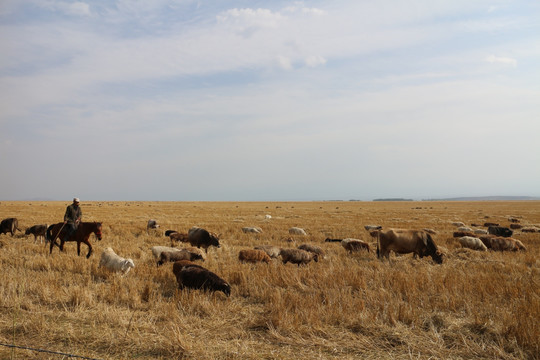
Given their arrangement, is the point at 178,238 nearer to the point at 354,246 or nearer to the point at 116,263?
the point at 116,263

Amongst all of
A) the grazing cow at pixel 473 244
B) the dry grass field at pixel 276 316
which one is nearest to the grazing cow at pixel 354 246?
the dry grass field at pixel 276 316

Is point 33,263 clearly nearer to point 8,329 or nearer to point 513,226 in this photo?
point 8,329

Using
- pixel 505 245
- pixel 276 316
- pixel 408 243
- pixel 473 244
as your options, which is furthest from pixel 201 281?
pixel 505 245

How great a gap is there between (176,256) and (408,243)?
8.50m

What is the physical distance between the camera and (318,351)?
450 cm

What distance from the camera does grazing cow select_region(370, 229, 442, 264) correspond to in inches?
453

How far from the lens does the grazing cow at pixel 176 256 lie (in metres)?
10.8

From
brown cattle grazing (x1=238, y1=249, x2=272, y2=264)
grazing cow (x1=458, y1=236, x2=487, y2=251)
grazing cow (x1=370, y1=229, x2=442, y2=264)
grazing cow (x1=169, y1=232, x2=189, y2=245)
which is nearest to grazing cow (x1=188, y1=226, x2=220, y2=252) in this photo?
grazing cow (x1=169, y1=232, x2=189, y2=245)

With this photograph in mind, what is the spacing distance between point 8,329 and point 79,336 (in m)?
1.28

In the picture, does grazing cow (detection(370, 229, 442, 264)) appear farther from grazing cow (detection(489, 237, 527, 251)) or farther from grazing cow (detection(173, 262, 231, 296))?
grazing cow (detection(173, 262, 231, 296))

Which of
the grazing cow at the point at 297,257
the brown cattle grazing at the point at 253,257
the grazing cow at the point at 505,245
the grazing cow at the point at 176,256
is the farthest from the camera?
the grazing cow at the point at 505,245

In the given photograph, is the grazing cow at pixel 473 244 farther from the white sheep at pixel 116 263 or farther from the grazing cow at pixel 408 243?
the white sheep at pixel 116 263

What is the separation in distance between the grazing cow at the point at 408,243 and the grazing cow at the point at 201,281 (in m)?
7.12

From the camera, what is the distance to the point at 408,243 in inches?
461
